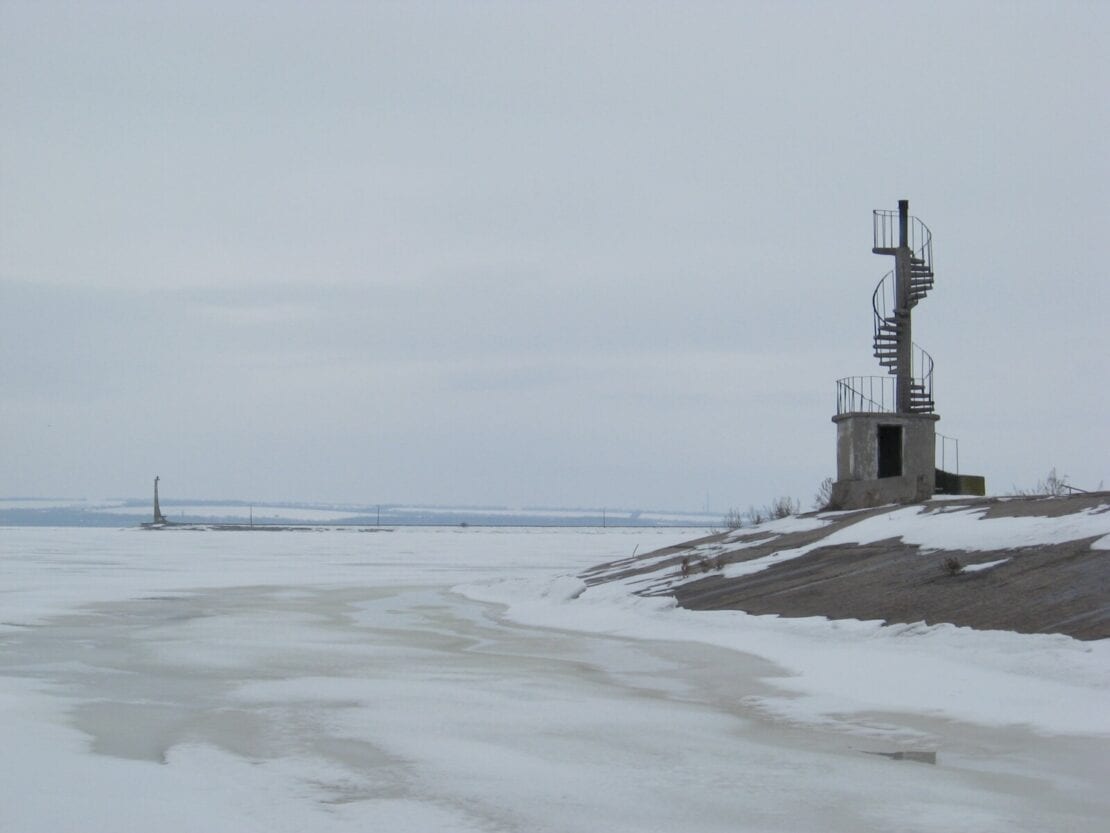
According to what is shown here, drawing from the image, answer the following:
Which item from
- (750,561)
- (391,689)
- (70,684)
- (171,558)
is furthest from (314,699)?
(171,558)

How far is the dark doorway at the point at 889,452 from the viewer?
108ft

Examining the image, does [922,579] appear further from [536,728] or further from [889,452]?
[889,452]

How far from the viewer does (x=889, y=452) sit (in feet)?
110

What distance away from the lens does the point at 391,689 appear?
40.5 ft

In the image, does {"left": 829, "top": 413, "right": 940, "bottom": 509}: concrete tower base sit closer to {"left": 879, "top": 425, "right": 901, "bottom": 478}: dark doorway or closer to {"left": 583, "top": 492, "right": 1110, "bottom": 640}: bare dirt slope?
{"left": 879, "top": 425, "right": 901, "bottom": 478}: dark doorway

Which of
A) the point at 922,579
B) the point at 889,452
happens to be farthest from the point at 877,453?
the point at 922,579

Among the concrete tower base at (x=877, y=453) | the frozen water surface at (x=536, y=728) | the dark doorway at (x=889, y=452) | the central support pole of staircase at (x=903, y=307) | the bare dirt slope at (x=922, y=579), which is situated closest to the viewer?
the frozen water surface at (x=536, y=728)

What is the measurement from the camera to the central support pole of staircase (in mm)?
36406

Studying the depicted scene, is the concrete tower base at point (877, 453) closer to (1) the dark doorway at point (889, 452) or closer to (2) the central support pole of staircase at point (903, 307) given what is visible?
(1) the dark doorway at point (889, 452)

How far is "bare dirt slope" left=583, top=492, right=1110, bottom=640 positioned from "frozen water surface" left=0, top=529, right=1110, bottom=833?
59 cm

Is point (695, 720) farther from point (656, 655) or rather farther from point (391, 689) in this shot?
point (656, 655)

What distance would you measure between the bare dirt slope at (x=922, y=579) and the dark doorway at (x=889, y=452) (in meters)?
7.87

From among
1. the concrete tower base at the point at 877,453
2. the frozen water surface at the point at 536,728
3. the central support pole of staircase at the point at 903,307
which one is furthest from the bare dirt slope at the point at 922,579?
the central support pole of staircase at the point at 903,307

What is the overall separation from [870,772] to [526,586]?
702 inches
